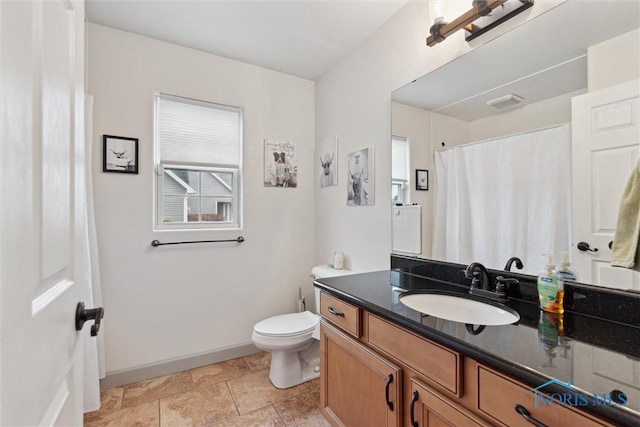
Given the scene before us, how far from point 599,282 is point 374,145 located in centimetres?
141

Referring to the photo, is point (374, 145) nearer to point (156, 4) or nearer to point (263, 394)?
point (156, 4)

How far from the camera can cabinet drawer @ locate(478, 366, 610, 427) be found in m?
0.60

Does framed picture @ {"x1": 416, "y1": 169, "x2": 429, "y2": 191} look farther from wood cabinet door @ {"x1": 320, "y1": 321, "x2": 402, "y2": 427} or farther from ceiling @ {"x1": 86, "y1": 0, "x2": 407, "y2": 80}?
ceiling @ {"x1": 86, "y1": 0, "x2": 407, "y2": 80}

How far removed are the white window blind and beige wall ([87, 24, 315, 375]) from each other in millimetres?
82

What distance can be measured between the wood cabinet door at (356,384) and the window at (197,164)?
1.48 m

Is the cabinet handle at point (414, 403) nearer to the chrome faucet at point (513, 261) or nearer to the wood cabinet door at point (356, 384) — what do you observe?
the wood cabinet door at point (356, 384)

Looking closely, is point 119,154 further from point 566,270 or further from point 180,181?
point 566,270

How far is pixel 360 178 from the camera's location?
2178 mm

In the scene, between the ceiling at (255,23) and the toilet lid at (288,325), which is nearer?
the ceiling at (255,23)

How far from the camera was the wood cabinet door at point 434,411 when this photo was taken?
0.81 m

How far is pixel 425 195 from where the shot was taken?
170cm

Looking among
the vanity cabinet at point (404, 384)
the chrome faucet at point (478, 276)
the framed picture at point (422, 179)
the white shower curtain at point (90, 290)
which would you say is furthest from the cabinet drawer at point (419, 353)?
the white shower curtain at point (90, 290)

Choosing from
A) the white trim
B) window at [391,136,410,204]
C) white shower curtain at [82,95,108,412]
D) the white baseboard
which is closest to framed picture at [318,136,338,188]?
window at [391,136,410,204]

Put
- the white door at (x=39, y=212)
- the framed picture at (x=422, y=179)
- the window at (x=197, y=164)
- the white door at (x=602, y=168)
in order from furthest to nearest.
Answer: the window at (x=197, y=164), the framed picture at (x=422, y=179), the white door at (x=602, y=168), the white door at (x=39, y=212)
